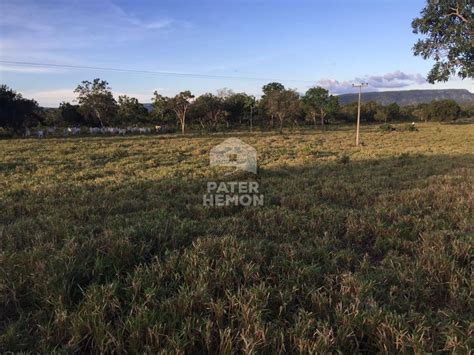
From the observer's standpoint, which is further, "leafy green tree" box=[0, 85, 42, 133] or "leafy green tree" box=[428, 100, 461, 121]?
"leafy green tree" box=[428, 100, 461, 121]

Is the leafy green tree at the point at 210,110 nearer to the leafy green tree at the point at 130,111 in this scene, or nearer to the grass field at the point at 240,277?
the leafy green tree at the point at 130,111

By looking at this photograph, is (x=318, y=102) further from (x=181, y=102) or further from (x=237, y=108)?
(x=181, y=102)

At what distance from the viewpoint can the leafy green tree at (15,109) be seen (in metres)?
37.0

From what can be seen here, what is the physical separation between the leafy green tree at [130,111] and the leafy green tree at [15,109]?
13.6 meters

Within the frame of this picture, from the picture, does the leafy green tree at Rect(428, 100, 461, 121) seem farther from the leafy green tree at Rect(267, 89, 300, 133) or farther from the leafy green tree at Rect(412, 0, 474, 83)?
the leafy green tree at Rect(412, 0, 474, 83)

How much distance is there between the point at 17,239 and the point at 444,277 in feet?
18.5

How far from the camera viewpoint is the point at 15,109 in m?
37.9

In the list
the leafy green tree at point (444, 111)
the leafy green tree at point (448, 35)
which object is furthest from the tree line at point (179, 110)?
the leafy green tree at point (448, 35)

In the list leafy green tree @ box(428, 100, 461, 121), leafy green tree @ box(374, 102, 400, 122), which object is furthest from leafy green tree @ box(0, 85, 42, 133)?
leafy green tree @ box(428, 100, 461, 121)

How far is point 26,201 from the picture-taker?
8.05 metres

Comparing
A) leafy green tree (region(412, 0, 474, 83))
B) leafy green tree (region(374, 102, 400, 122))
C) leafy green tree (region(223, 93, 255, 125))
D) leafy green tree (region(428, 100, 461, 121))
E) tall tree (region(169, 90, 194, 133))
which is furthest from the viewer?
leafy green tree (region(428, 100, 461, 121))

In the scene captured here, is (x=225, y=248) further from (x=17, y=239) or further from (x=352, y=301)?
(x=17, y=239)

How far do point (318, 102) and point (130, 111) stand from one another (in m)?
31.5

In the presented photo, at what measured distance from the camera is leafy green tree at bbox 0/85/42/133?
37000 mm
